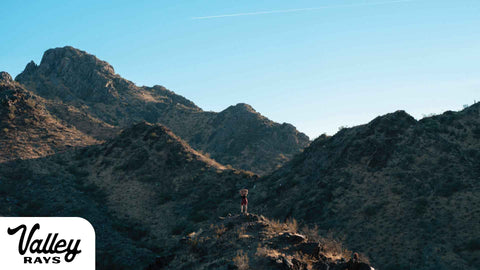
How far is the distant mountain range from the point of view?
19.8 m

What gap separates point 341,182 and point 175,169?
24952 mm

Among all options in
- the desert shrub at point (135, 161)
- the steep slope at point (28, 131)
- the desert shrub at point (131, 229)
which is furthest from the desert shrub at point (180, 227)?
the steep slope at point (28, 131)

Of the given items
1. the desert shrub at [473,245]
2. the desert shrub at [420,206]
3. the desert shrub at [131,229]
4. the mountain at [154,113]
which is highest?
the mountain at [154,113]

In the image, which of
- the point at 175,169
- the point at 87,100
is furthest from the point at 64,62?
the point at 175,169

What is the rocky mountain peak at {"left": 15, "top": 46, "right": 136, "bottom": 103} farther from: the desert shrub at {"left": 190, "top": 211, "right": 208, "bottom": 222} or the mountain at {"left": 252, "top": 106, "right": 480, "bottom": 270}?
the mountain at {"left": 252, "top": 106, "right": 480, "bottom": 270}

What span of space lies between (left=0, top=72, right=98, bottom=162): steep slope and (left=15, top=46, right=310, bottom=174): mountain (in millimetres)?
18988

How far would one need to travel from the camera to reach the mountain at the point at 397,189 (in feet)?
92.4

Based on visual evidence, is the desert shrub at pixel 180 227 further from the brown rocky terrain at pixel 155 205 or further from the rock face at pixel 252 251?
the rock face at pixel 252 251

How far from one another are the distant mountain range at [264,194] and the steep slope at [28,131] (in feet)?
0.93

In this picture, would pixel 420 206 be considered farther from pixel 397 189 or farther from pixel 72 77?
pixel 72 77

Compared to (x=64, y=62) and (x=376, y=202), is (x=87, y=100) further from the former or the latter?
(x=376, y=202)

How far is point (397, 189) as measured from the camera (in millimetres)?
35906

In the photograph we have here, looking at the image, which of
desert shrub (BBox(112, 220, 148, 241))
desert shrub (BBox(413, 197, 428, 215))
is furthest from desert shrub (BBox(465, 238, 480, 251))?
desert shrub (BBox(112, 220, 148, 241))

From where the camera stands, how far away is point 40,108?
65562mm
